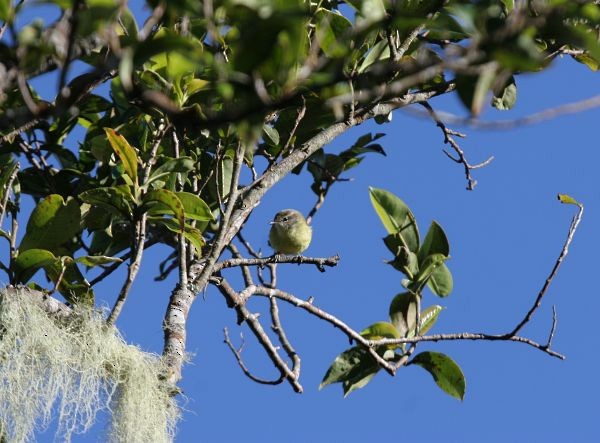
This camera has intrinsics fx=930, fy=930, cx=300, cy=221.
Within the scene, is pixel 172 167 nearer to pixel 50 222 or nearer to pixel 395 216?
pixel 50 222

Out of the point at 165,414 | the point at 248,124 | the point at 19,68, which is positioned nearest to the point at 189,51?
the point at 248,124

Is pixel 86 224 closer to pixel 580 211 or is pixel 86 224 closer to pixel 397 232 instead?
pixel 397 232

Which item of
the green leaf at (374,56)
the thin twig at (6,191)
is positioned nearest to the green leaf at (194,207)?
the thin twig at (6,191)

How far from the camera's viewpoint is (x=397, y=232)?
9.44ft

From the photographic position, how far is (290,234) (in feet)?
18.4

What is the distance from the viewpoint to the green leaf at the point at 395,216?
9.36 ft

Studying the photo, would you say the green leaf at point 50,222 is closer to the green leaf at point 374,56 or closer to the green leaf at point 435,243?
the green leaf at point 374,56

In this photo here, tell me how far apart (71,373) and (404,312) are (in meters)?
1.03

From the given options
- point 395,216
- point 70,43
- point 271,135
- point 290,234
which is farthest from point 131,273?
point 290,234

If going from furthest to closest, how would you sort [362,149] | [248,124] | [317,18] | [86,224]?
[362,149] → [86,224] → [317,18] → [248,124]

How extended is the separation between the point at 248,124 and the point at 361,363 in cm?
183

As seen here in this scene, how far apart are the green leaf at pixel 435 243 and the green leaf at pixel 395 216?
0.11ft

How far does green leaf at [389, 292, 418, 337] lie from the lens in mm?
2875

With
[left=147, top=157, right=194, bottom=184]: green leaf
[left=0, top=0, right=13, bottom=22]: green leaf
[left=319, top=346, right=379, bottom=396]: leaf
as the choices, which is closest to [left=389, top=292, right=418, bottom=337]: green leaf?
[left=319, top=346, right=379, bottom=396]: leaf
